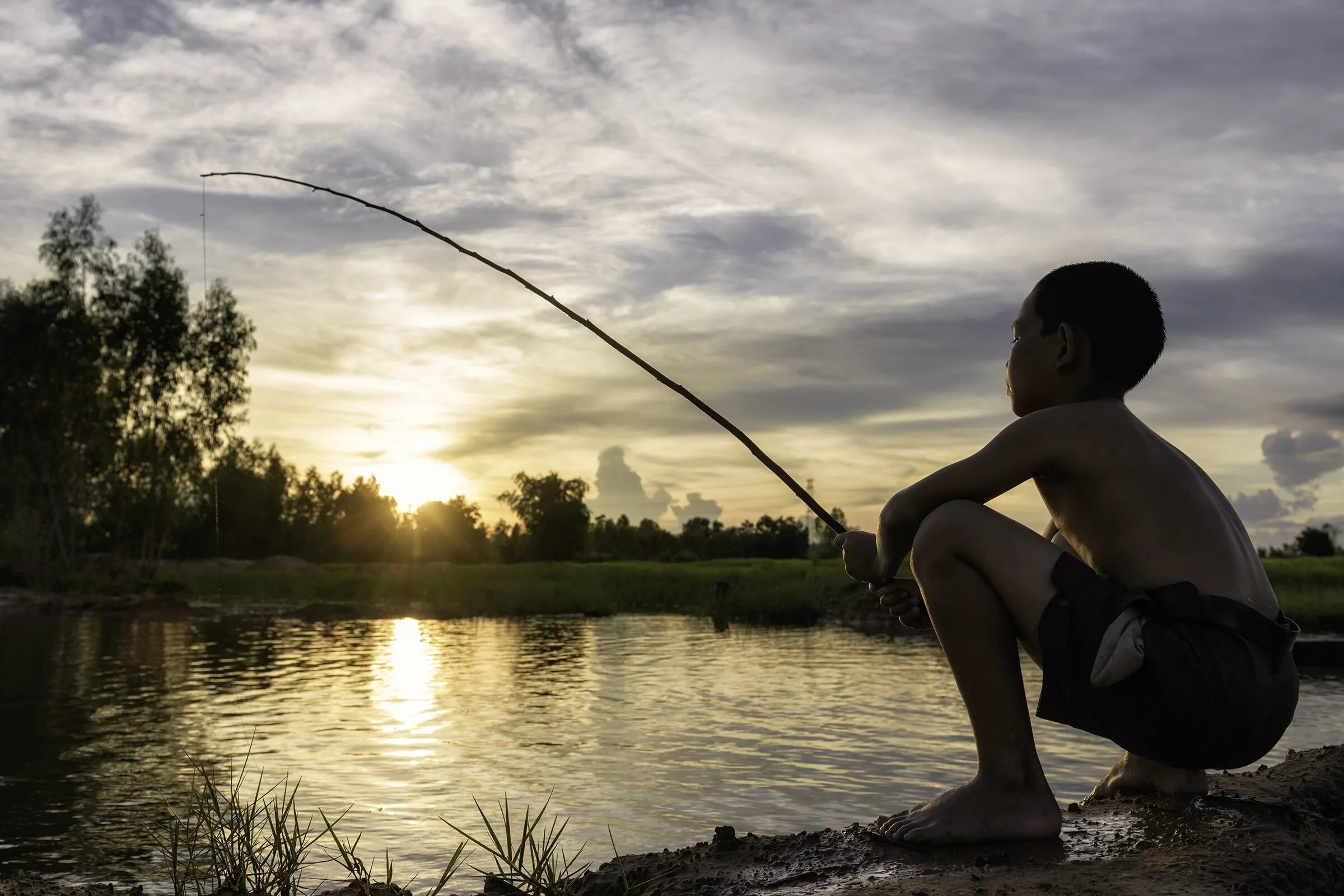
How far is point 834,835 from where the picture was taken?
3.31 metres

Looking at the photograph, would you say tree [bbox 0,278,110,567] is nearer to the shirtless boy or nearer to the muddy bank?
the muddy bank

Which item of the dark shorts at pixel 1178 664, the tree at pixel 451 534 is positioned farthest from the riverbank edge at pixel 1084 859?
the tree at pixel 451 534

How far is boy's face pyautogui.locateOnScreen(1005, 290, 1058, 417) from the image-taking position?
2812mm

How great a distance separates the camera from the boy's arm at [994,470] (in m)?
2.63

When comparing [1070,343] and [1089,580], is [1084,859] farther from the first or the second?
[1070,343]


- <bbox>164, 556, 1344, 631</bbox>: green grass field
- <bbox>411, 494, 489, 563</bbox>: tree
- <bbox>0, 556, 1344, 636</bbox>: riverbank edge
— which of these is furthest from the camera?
<bbox>411, 494, 489, 563</bbox>: tree

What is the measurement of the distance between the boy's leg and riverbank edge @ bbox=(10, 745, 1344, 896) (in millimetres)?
77

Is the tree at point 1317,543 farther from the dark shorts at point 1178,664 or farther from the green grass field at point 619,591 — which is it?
the dark shorts at point 1178,664

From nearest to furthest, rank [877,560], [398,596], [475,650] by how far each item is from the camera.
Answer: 1. [877,560]
2. [475,650]
3. [398,596]

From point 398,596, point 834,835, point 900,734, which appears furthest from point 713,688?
point 398,596

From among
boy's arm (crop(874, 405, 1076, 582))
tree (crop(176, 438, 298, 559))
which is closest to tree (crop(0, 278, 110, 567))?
tree (crop(176, 438, 298, 559))

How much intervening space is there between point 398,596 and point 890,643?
15009 mm

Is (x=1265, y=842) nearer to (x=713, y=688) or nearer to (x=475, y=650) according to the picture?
(x=713, y=688)

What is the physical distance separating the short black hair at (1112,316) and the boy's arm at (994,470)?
216 mm
